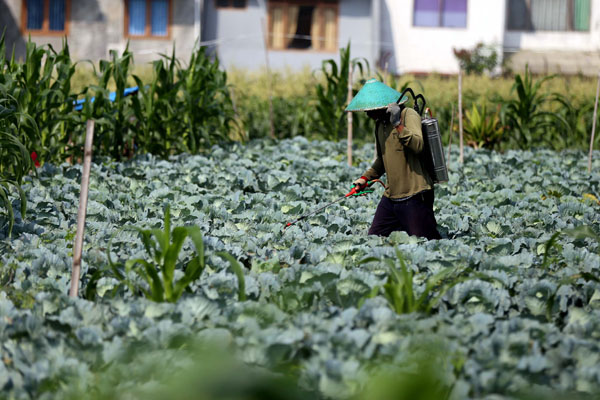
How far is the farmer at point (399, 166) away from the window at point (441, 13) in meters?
21.5

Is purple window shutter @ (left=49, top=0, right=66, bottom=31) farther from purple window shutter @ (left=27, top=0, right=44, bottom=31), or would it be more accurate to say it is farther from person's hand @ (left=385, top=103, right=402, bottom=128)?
person's hand @ (left=385, top=103, right=402, bottom=128)

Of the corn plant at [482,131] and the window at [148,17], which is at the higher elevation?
the window at [148,17]

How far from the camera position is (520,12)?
1056 inches

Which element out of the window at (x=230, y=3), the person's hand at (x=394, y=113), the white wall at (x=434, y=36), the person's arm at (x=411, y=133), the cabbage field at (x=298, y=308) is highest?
the window at (x=230, y=3)

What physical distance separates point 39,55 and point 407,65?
19231mm

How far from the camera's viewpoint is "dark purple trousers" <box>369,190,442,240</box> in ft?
15.9

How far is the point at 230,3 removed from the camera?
24.7 m

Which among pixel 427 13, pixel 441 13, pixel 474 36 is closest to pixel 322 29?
pixel 427 13

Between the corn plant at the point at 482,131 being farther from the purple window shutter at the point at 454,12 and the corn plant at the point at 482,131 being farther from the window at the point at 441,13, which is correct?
the purple window shutter at the point at 454,12

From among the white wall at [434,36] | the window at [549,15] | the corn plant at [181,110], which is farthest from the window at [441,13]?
the corn plant at [181,110]

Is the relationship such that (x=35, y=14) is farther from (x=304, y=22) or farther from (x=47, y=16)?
(x=304, y=22)

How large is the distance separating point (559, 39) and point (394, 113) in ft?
77.8

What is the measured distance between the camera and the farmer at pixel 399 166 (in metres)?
4.80

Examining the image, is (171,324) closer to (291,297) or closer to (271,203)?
(291,297)
